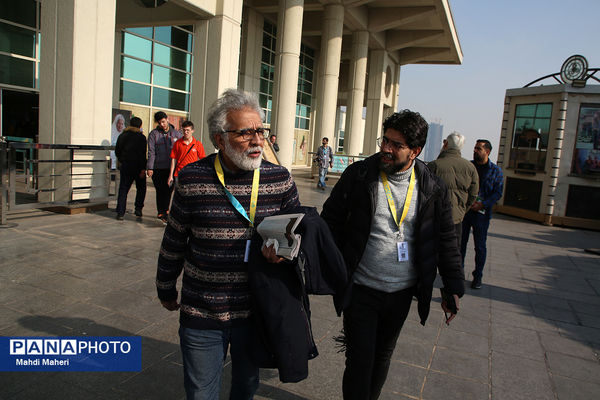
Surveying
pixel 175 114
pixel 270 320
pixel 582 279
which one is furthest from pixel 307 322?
pixel 175 114

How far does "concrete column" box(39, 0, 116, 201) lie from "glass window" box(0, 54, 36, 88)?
503 cm

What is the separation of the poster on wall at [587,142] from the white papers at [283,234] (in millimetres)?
13153

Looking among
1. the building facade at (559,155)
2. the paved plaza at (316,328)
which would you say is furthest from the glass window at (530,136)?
the paved plaza at (316,328)

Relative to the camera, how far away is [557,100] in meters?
12.5

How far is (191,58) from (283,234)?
714 inches

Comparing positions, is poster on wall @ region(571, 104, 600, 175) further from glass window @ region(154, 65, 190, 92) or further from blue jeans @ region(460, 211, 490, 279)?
glass window @ region(154, 65, 190, 92)

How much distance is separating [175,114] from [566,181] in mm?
13912

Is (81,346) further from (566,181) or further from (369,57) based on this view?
(369,57)

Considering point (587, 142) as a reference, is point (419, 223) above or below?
below

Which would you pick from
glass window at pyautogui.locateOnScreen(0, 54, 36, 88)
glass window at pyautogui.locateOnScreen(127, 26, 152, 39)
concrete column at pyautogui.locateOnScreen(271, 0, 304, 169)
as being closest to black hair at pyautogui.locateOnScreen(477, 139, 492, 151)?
concrete column at pyautogui.locateOnScreen(271, 0, 304, 169)

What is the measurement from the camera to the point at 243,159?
6.46 feet

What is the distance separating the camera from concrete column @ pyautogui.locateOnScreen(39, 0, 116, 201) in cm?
767

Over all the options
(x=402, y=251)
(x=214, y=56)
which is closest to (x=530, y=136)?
(x=214, y=56)

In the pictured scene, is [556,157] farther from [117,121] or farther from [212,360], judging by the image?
[117,121]
